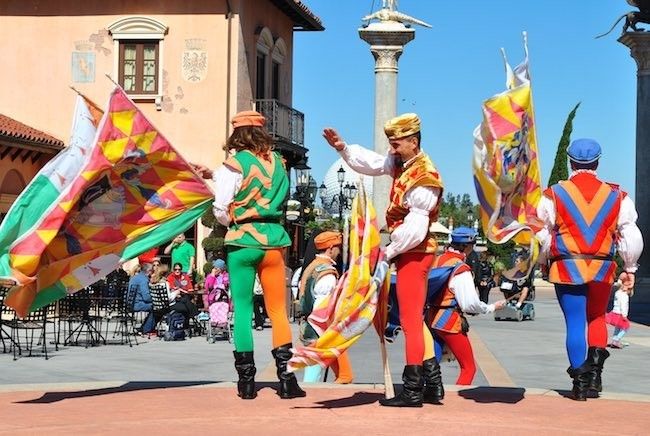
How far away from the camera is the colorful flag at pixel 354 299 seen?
7926mm

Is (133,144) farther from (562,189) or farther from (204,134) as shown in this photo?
(204,134)

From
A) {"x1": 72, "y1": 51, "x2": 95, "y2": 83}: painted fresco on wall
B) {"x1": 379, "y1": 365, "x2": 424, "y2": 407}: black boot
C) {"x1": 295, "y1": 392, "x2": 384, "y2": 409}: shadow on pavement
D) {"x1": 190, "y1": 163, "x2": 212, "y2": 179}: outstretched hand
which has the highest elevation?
{"x1": 72, "y1": 51, "x2": 95, "y2": 83}: painted fresco on wall

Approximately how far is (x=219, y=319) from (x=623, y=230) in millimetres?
10878

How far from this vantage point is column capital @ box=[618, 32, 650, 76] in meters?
34.0

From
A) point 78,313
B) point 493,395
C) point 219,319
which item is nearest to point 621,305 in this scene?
point 219,319

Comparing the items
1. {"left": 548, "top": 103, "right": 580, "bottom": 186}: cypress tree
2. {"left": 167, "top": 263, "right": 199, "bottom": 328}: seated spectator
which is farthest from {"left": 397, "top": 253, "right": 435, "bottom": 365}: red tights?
{"left": 548, "top": 103, "right": 580, "bottom": 186}: cypress tree

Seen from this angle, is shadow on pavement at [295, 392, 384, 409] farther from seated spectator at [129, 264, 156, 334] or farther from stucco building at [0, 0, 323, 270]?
stucco building at [0, 0, 323, 270]

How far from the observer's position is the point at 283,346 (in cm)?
866

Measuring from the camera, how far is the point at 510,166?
27.1ft

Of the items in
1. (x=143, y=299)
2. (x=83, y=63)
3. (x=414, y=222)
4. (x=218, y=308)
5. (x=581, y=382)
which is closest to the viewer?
(x=414, y=222)

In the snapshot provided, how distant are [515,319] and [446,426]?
59.0 ft

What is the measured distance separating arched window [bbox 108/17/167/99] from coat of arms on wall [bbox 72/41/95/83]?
2.32 feet

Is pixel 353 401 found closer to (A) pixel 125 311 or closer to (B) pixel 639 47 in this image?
(A) pixel 125 311

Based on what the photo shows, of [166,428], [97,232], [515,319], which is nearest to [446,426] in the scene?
[166,428]
